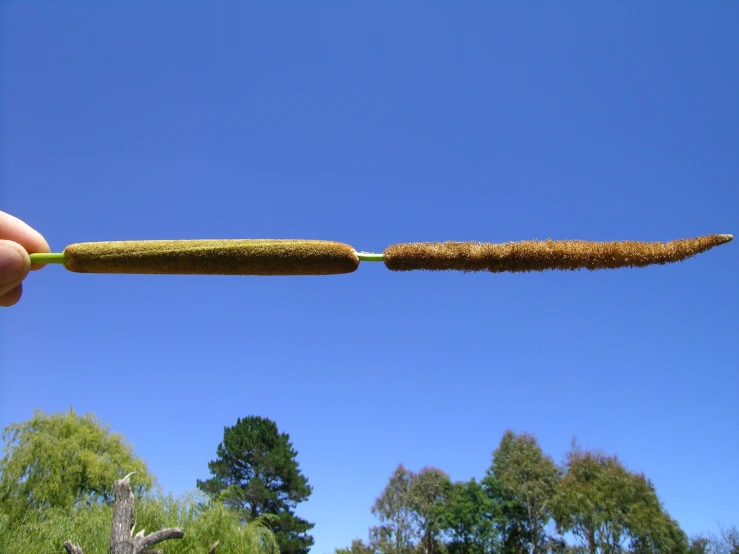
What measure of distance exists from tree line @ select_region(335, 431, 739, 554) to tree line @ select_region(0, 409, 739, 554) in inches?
3.7

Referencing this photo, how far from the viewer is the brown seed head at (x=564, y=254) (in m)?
2.30

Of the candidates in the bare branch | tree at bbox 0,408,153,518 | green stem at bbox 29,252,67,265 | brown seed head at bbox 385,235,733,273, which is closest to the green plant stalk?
green stem at bbox 29,252,67,265

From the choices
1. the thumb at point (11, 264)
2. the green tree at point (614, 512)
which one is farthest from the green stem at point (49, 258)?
the green tree at point (614, 512)

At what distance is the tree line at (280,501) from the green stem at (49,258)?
41.0ft

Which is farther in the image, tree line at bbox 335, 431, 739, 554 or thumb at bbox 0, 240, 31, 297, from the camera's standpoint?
tree line at bbox 335, 431, 739, 554

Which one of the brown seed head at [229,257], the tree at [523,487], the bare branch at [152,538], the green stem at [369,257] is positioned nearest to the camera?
the brown seed head at [229,257]

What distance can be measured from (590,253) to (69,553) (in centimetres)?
1041

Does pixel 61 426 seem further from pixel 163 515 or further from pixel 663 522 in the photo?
pixel 663 522

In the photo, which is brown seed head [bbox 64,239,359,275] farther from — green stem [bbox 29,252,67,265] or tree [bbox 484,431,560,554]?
tree [bbox 484,431,560,554]

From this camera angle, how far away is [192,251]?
7.95 feet

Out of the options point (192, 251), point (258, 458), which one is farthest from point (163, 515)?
point (258, 458)

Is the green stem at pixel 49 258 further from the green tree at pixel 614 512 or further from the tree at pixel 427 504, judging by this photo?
the tree at pixel 427 504

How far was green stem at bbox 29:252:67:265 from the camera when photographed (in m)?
2.64

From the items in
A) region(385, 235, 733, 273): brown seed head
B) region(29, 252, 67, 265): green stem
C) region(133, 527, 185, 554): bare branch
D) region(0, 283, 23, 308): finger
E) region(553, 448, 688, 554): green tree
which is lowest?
region(133, 527, 185, 554): bare branch
